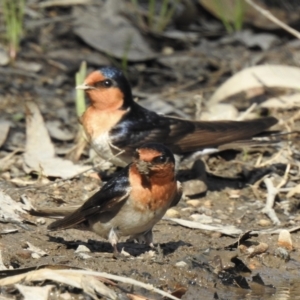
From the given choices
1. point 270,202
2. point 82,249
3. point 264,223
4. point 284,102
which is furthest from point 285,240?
point 284,102

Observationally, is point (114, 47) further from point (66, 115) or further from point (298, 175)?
point (298, 175)

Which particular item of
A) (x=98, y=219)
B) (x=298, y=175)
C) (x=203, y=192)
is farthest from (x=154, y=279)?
(x=298, y=175)

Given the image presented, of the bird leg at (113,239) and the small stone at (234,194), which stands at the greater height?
the bird leg at (113,239)

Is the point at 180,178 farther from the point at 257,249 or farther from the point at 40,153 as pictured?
the point at 257,249

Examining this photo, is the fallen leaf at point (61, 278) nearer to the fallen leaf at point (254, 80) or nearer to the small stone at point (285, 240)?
the small stone at point (285, 240)

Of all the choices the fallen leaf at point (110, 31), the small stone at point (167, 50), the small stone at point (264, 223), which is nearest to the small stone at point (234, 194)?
the small stone at point (264, 223)

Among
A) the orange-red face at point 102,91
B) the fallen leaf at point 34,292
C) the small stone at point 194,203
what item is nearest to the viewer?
the fallen leaf at point 34,292
